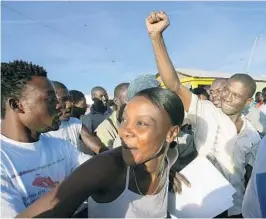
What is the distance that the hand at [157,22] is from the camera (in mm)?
2332

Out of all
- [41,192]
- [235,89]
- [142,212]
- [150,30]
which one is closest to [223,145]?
[235,89]

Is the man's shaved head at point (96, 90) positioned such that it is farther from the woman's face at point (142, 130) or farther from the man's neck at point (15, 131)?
the woman's face at point (142, 130)

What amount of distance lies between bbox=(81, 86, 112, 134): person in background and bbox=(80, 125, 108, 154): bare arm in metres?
1.62

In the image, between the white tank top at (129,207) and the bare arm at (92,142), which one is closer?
the white tank top at (129,207)

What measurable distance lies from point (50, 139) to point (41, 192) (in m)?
0.43

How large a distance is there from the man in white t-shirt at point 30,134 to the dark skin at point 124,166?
0.45 metres

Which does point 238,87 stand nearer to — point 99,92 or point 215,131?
point 215,131

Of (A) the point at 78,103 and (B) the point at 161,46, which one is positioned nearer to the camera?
(B) the point at 161,46

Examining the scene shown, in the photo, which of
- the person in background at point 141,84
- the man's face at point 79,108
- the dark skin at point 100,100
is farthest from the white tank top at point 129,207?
the dark skin at point 100,100

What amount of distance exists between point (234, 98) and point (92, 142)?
1.60 metres

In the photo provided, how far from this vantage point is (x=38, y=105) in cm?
198

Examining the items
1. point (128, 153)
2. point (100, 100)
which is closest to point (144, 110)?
point (128, 153)

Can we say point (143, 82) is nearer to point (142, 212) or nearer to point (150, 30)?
point (150, 30)

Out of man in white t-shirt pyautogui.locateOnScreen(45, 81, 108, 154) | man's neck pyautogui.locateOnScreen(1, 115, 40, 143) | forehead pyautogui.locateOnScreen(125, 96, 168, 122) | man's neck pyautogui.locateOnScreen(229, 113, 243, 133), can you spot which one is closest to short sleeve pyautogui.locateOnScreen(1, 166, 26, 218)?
man's neck pyautogui.locateOnScreen(1, 115, 40, 143)
